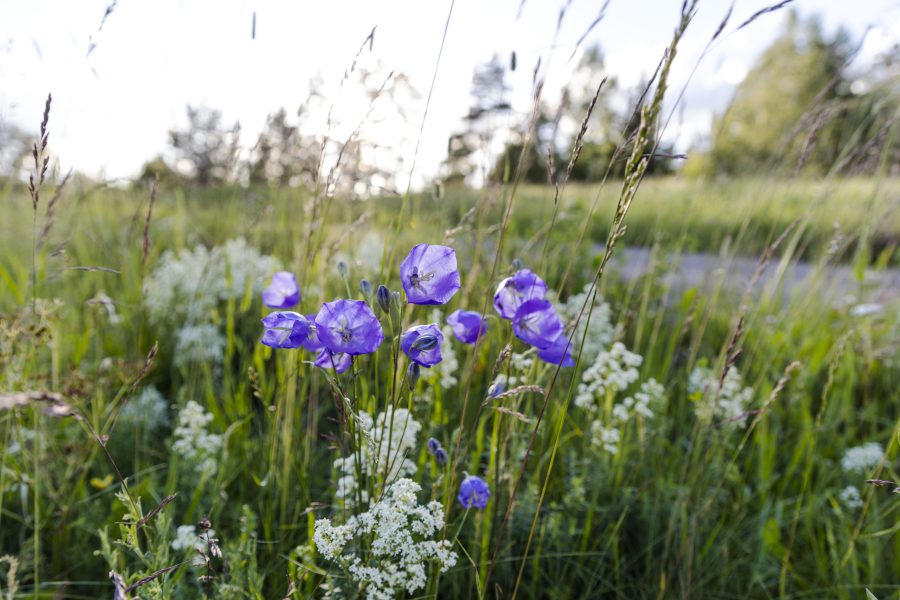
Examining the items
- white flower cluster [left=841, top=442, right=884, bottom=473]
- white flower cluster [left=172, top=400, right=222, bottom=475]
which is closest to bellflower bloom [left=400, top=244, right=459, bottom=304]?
white flower cluster [left=172, top=400, right=222, bottom=475]

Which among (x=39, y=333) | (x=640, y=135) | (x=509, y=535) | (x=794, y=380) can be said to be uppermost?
Result: (x=640, y=135)

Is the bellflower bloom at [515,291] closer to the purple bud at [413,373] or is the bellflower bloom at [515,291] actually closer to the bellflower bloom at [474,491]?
the purple bud at [413,373]

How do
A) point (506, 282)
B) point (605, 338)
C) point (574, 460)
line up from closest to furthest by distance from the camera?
point (506, 282) < point (574, 460) < point (605, 338)

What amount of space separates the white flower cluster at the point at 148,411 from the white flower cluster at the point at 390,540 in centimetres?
135

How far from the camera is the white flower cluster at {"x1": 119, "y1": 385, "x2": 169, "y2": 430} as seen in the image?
7.08 ft

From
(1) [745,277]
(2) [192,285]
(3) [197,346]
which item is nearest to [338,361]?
(3) [197,346]

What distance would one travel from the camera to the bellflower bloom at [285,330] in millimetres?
1033

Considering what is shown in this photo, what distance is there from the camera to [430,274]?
3.59 feet

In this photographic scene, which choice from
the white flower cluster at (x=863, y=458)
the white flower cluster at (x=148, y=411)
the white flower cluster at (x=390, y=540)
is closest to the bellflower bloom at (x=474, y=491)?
the white flower cluster at (x=390, y=540)

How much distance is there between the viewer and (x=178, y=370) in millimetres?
2703

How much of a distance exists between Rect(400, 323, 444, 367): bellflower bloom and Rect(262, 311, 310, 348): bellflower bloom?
17 cm

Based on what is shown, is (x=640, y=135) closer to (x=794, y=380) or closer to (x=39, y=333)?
(x=39, y=333)

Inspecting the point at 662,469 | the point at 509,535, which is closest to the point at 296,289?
the point at 509,535

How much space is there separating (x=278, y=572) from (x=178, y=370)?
148cm
